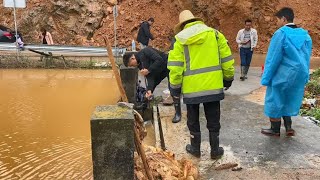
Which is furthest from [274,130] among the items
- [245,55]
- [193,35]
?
[245,55]

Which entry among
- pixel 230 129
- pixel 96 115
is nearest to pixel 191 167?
pixel 96 115

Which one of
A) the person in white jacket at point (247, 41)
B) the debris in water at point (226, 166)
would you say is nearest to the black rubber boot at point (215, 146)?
the debris in water at point (226, 166)

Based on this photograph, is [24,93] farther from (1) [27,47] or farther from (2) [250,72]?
(2) [250,72]

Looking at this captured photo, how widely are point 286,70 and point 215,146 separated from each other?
1.37m

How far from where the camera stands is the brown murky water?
5.20m

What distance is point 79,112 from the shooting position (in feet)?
26.4

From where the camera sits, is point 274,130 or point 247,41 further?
point 247,41

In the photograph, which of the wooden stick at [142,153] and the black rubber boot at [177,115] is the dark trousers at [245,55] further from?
the wooden stick at [142,153]

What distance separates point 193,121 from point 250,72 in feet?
26.8

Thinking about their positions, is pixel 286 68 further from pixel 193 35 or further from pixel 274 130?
pixel 193 35

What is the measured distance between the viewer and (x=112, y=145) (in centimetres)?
305

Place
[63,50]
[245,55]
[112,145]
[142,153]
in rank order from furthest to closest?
[63,50]
[245,55]
[142,153]
[112,145]

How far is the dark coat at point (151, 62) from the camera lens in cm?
631

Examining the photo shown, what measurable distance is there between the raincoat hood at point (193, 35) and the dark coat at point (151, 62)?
2.30 m
